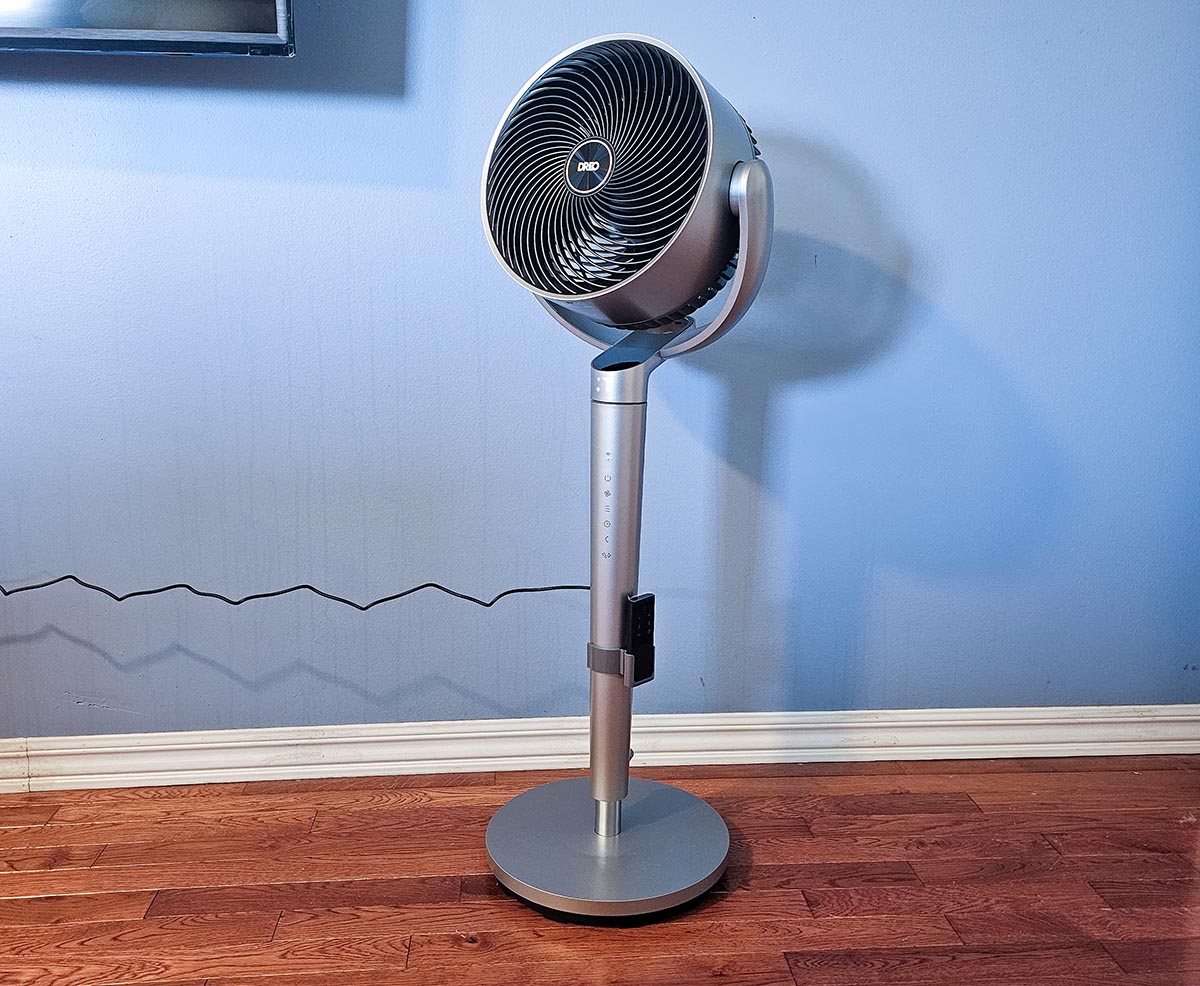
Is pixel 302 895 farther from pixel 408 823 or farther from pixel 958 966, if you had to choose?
pixel 958 966

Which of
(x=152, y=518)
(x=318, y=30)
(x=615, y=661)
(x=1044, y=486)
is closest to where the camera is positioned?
(x=615, y=661)

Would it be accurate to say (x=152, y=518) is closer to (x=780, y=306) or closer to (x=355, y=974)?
(x=355, y=974)

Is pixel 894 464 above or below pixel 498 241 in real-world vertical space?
below

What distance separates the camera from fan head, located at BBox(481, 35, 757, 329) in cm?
114

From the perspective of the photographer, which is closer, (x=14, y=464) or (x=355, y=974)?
(x=355, y=974)

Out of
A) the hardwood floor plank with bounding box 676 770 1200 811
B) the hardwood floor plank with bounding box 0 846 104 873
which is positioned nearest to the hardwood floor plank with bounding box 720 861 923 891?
the hardwood floor plank with bounding box 676 770 1200 811

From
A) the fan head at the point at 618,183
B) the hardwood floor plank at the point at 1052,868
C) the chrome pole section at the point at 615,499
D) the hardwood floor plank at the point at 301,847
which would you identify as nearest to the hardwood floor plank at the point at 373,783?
the hardwood floor plank at the point at 301,847

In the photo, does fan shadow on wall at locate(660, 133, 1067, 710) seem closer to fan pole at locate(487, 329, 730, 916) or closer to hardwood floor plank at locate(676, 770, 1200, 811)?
hardwood floor plank at locate(676, 770, 1200, 811)

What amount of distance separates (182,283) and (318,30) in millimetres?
418

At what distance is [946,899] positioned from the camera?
137cm

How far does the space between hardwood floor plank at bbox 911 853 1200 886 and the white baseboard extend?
0.33 m

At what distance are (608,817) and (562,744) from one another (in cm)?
32

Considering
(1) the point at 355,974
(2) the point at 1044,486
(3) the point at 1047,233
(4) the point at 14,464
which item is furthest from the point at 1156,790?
(4) the point at 14,464

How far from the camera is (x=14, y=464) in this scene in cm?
158
